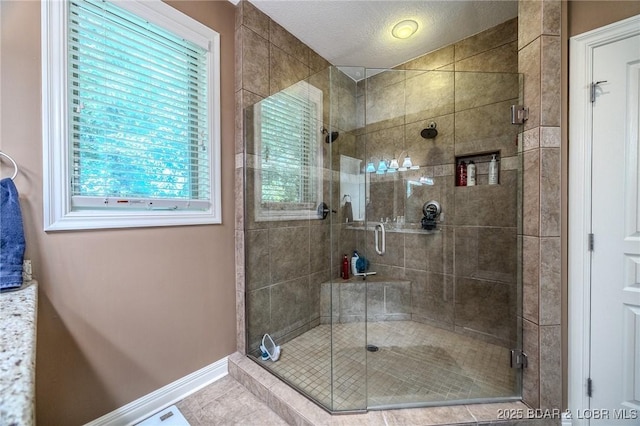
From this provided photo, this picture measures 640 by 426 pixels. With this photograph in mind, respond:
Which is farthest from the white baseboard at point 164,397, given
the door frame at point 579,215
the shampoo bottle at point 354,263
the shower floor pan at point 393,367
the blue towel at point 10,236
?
the door frame at point 579,215

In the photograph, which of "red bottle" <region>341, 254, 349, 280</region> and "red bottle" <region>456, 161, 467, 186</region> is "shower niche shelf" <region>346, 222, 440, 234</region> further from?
"red bottle" <region>456, 161, 467, 186</region>

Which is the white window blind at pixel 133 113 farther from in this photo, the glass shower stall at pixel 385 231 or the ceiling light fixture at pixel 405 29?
the ceiling light fixture at pixel 405 29

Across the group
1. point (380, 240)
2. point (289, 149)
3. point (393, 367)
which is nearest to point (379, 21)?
point (289, 149)

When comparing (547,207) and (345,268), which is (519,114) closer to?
(547,207)

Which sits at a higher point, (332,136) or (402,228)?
(332,136)

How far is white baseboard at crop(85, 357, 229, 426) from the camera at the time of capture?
135cm

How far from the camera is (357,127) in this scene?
2.26 meters

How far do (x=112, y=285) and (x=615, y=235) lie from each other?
2726mm

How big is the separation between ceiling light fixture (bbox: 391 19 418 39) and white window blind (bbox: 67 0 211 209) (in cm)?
162

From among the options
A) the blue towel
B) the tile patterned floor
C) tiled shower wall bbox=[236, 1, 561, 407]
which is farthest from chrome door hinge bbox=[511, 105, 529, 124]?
the blue towel

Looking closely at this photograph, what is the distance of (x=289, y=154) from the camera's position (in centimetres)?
219

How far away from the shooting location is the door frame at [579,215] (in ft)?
4.34

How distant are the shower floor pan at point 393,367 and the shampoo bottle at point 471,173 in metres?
1.33

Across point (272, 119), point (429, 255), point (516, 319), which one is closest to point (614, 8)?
point (516, 319)
